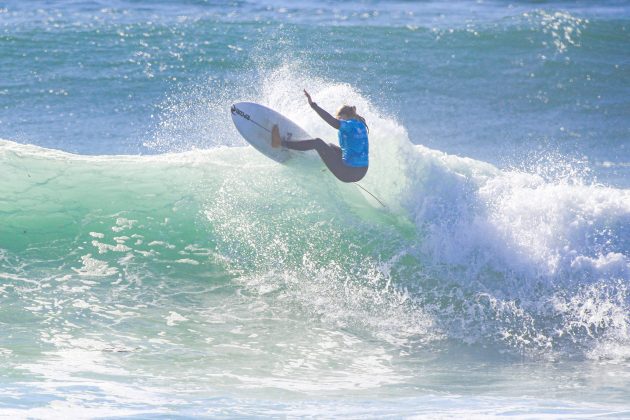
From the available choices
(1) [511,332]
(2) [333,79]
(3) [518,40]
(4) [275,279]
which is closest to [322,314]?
(4) [275,279]

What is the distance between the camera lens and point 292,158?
10078mm

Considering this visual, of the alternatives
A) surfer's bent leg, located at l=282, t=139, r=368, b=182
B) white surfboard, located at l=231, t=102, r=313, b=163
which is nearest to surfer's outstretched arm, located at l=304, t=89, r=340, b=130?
surfer's bent leg, located at l=282, t=139, r=368, b=182

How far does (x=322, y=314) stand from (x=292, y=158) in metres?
2.05

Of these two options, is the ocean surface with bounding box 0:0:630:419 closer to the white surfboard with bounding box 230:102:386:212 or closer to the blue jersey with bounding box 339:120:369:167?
the white surfboard with bounding box 230:102:386:212

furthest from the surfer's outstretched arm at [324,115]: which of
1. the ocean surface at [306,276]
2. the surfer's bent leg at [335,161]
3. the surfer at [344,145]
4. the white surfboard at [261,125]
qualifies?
the ocean surface at [306,276]

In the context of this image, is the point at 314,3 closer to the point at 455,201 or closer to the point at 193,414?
the point at 455,201

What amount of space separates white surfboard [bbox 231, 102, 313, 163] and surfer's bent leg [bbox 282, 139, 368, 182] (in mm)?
311

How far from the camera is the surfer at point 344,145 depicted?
907 cm

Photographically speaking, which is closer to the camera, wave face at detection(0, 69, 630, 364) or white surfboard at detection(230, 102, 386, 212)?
wave face at detection(0, 69, 630, 364)

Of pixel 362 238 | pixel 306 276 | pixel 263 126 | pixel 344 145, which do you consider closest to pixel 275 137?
pixel 263 126

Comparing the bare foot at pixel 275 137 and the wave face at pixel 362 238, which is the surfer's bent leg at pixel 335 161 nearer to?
the bare foot at pixel 275 137

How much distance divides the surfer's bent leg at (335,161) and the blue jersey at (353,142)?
0.24 feet

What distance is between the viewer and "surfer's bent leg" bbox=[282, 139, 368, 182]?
9445 mm

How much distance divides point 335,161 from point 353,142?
381 millimetres
